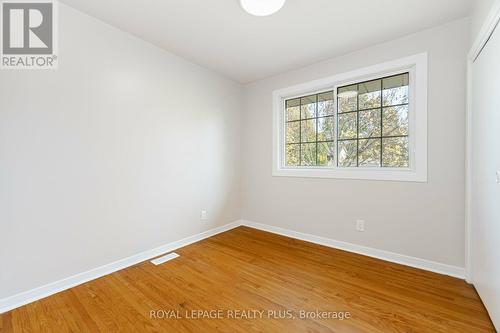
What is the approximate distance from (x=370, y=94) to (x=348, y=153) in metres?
0.75

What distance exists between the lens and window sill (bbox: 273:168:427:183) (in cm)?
230

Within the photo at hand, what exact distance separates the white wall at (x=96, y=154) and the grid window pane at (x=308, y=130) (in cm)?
146

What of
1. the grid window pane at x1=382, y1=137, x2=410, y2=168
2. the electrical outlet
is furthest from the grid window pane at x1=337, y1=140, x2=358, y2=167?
the electrical outlet

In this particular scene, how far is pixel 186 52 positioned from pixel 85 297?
2.74 metres

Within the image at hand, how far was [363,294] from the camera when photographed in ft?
6.04

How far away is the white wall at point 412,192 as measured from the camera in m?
2.07

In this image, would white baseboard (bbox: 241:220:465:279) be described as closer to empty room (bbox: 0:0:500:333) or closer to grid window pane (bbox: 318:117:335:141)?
empty room (bbox: 0:0:500:333)

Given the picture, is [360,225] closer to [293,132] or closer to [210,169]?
[293,132]

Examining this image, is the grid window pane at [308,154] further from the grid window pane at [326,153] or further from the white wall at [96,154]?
the white wall at [96,154]

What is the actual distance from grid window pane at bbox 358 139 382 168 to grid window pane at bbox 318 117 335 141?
0.42 meters

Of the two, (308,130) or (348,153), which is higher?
(308,130)

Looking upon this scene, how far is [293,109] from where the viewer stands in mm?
3410

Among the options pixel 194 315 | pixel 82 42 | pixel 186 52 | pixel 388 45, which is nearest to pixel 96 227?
pixel 194 315

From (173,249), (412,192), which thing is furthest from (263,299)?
(412,192)
